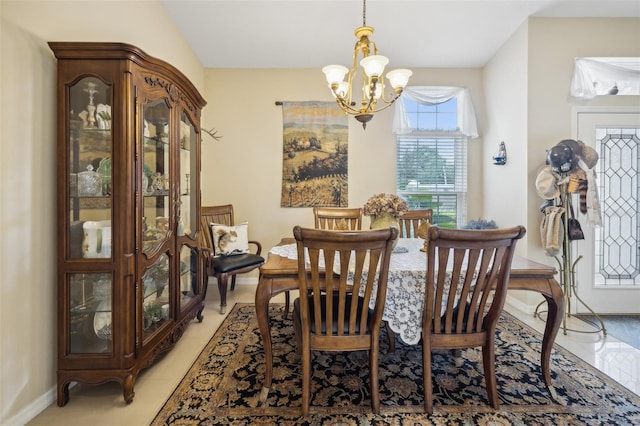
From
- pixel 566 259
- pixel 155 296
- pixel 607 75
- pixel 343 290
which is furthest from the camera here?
pixel 607 75

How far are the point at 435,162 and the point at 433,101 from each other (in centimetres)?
81

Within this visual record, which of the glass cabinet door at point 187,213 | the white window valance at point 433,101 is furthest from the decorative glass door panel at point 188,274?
the white window valance at point 433,101

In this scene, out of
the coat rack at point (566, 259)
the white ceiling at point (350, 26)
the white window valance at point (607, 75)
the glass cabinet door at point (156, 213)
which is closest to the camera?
the glass cabinet door at point (156, 213)

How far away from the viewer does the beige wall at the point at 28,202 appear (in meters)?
1.43

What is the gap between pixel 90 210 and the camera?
1.72m

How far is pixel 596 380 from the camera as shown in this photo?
186 centimetres

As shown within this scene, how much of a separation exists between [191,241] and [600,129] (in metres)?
4.27

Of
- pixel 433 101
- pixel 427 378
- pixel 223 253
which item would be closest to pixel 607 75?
pixel 433 101

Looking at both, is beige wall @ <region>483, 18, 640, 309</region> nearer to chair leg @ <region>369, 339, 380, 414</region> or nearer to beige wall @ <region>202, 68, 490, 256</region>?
beige wall @ <region>202, 68, 490, 256</region>

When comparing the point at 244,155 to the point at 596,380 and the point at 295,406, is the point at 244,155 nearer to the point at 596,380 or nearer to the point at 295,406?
the point at 295,406

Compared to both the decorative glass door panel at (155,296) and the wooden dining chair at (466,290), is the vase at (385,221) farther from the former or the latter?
the decorative glass door panel at (155,296)

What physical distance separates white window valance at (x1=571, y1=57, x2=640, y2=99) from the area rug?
2.66 meters

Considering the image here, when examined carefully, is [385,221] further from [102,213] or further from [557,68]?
[557,68]

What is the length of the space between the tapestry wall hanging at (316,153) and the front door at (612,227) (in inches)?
102
